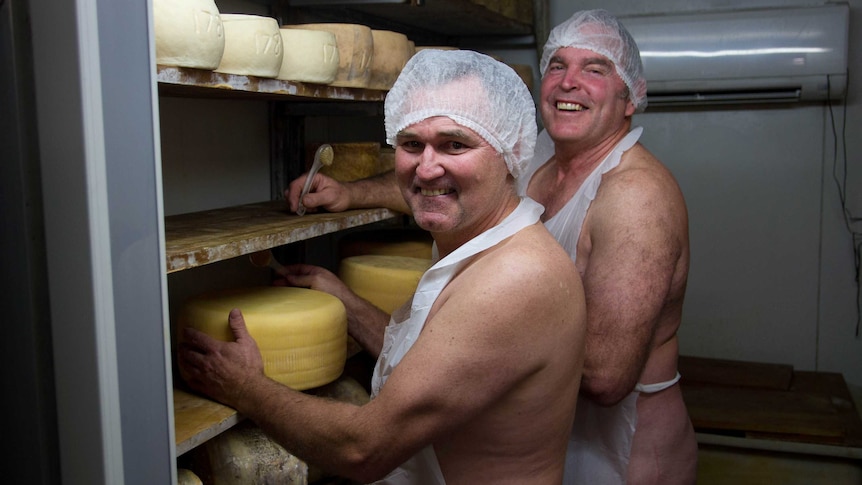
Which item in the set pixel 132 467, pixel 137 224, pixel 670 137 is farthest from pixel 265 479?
pixel 670 137

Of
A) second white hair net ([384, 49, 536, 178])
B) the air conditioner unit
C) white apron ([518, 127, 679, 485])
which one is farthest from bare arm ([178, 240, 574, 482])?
the air conditioner unit

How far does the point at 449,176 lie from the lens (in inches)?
50.6

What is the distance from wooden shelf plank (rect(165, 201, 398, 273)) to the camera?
1.29 meters

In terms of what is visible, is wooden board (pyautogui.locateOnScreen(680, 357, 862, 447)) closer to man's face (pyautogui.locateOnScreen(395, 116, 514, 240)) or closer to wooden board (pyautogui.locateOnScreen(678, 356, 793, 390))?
wooden board (pyautogui.locateOnScreen(678, 356, 793, 390))

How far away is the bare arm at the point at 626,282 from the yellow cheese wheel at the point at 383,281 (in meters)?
0.43

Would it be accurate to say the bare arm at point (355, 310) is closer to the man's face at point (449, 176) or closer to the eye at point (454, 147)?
the man's face at point (449, 176)

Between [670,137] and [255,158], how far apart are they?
1.83 m

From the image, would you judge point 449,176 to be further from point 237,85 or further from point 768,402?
point 768,402

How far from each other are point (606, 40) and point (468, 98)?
73 cm

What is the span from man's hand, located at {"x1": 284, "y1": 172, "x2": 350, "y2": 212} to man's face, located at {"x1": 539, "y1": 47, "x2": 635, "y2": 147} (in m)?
0.53

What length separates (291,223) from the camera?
1.66 metres

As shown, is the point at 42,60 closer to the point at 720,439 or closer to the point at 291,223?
the point at 291,223

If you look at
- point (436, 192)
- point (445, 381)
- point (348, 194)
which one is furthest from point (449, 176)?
point (348, 194)

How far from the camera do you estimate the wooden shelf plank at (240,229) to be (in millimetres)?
1291
